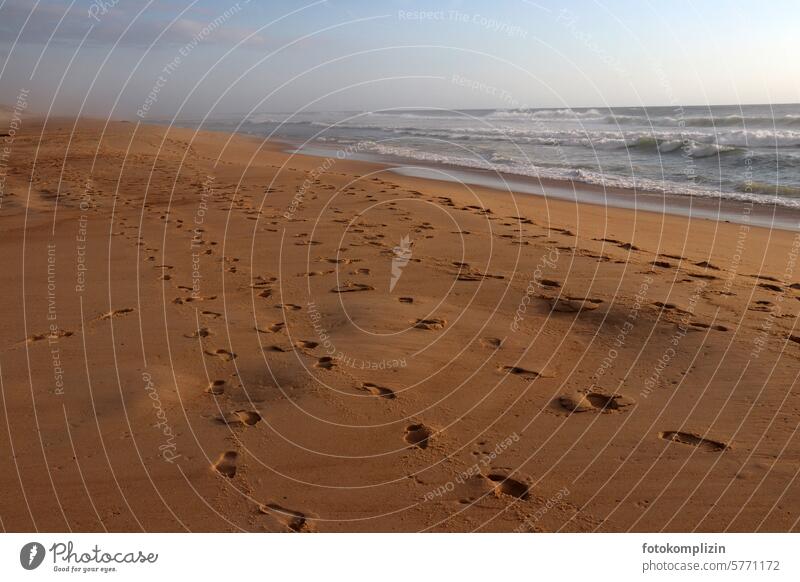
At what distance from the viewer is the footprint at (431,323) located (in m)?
6.74

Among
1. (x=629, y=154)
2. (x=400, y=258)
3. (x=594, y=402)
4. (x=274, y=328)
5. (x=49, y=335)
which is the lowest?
(x=594, y=402)

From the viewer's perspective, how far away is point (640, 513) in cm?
395

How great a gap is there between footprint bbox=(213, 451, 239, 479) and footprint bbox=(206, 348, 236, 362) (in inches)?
61.0

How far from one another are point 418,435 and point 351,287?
3412 millimetres

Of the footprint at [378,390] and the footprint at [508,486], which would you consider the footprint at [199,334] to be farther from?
the footprint at [508,486]

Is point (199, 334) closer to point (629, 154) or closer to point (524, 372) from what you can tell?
point (524, 372)

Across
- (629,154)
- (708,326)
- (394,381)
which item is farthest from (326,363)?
(629,154)

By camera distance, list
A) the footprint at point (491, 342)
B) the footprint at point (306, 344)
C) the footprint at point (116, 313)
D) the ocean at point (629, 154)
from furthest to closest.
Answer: the ocean at point (629, 154)
the footprint at point (116, 313)
the footprint at point (491, 342)
the footprint at point (306, 344)

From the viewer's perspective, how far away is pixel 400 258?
9188 mm

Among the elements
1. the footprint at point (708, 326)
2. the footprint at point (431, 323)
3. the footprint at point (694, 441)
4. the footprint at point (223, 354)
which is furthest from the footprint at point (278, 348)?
the footprint at point (708, 326)

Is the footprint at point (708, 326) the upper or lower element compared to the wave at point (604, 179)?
lower

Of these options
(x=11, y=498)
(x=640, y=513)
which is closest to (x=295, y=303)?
(x=11, y=498)
